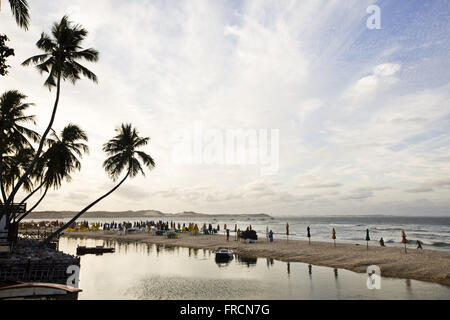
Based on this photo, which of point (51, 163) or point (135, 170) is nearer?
point (51, 163)

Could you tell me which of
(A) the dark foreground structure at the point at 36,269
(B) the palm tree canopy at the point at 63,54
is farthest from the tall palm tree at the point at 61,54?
(A) the dark foreground structure at the point at 36,269

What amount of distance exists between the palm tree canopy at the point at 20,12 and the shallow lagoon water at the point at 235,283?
1502 centimetres

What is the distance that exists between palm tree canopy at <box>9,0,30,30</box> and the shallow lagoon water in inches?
591

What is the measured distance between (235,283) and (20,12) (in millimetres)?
19722

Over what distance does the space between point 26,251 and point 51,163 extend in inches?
352

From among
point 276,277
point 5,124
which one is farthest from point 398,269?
point 5,124

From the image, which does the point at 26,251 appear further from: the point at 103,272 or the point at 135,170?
the point at 135,170

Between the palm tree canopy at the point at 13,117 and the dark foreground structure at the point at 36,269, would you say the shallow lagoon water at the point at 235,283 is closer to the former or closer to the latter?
the dark foreground structure at the point at 36,269

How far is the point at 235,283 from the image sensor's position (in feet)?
59.0

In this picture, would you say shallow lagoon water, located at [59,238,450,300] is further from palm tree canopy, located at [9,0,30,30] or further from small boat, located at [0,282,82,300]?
palm tree canopy, located at [9,0,30,30]

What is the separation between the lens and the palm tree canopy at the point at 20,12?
45.5 ft

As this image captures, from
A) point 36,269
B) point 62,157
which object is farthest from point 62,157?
point 36,269

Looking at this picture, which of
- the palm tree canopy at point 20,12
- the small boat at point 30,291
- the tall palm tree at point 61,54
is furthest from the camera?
the tall palm tree at point 61,54
